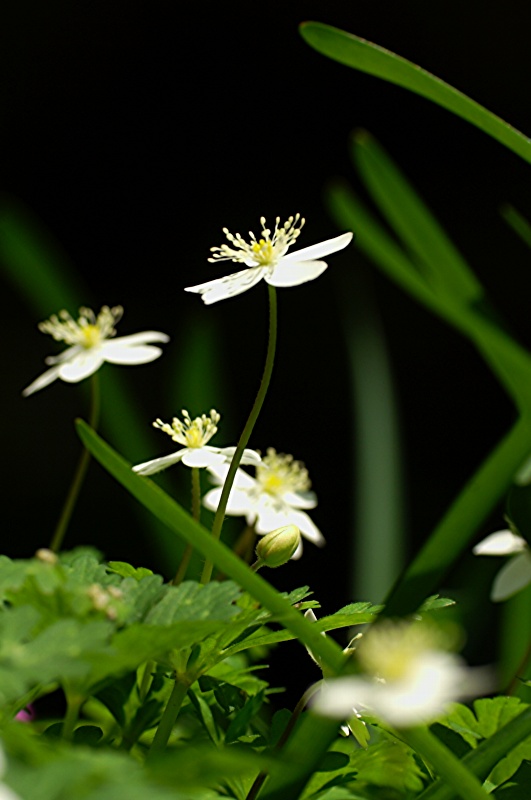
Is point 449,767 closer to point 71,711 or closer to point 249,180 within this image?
point 71,711

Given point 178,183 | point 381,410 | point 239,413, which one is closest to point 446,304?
point 381,410

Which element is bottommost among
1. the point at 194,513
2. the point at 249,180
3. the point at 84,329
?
the point at 194,513

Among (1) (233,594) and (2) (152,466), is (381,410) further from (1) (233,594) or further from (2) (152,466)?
(1) (233,594)

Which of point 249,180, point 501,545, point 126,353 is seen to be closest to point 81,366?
point 126,353

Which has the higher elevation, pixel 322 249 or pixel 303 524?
pixel 322 249

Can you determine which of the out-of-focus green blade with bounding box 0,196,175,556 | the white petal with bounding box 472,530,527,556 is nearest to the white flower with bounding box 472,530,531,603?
the white petal with bounding box 472,530,527,556

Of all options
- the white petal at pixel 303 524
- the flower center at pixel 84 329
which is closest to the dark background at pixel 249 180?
the flower center at pixel 84 329

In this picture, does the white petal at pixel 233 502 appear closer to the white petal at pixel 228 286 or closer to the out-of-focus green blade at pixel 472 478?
the white petal at pixel 228 286
